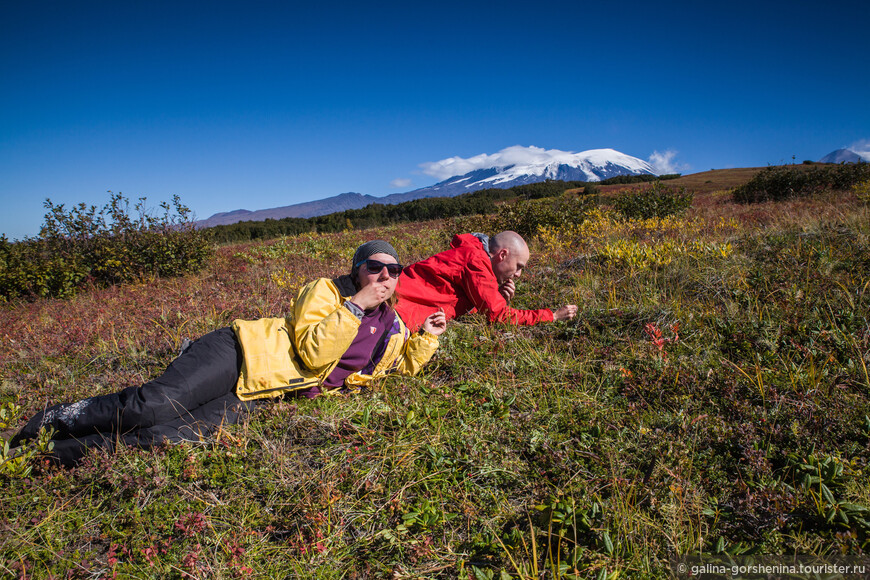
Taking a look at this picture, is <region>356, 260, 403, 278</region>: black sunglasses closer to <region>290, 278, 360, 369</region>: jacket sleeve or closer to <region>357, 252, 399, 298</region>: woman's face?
<region>357, 252, 399, 298</region>: woman's face

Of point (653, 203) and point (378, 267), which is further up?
point (653, 203)

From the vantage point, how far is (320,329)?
257cm

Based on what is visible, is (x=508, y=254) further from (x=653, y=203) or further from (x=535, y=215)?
(x=653, y=203)

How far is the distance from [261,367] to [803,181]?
24.0m

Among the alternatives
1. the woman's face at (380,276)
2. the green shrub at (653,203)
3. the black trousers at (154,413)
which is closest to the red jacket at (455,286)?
the woman's face at (380,276)

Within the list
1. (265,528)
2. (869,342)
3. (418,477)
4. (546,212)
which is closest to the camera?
(265,528)

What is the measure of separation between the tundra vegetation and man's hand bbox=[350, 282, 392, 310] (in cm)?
75

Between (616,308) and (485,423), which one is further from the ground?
(616,308)

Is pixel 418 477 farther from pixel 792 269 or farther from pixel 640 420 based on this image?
pixel 792 269

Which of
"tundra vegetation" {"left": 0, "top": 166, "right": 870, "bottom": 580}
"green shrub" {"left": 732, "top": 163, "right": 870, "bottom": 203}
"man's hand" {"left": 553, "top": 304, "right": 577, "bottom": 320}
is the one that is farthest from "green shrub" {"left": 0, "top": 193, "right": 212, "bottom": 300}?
"green shrub" {"left": 732, "top": 163, "right": 870, "bottom": 203}

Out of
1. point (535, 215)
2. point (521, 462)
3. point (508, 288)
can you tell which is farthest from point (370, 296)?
point (535, 215)

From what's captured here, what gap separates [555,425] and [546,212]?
8.60 meters

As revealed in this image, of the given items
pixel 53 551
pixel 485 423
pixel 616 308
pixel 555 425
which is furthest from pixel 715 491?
pixel 53 551

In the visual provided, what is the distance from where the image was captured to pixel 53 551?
179 centimetres
